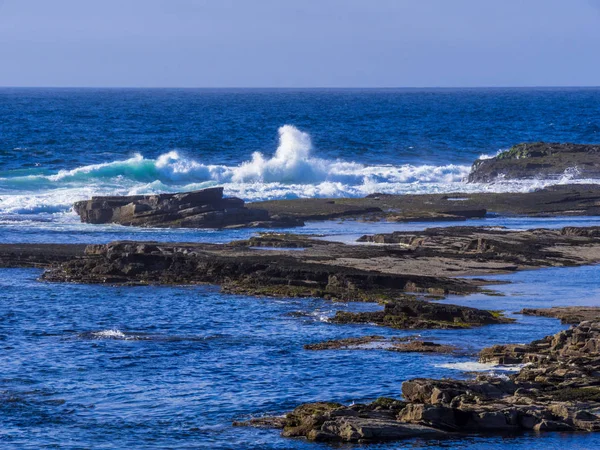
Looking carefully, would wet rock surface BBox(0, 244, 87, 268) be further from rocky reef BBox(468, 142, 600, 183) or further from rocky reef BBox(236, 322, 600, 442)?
rocky reef BBox(468, 142, 600, 183)

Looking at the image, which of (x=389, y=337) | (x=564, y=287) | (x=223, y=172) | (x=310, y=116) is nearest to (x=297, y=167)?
(x=223, y=172)

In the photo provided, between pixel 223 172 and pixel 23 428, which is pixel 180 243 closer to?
pixel 23 428

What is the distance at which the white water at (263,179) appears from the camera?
5969 centimetres

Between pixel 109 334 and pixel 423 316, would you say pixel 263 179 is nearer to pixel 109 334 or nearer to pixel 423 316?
pixel 423 316

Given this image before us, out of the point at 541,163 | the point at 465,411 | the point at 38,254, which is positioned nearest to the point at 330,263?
the point at 38,254

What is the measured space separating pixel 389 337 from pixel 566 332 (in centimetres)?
371

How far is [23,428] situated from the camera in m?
18.5

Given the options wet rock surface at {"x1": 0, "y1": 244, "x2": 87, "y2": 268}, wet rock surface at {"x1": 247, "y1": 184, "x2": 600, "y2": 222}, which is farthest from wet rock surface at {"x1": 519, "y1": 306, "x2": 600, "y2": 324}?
wet rock surface at {"x1": 247, "y1": 184, "x2": 600, "y2": 222}

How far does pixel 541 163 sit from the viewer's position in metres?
64.5

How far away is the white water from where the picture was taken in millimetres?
59688

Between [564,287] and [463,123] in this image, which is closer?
[564,287]

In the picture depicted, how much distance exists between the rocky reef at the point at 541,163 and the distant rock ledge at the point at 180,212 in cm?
A: 2177

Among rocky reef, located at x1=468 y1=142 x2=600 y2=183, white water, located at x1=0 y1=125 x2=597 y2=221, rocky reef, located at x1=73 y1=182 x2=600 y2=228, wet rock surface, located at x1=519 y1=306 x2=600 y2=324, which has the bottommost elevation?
white water, located at x1=0 y1=125 x2=597 y2=221

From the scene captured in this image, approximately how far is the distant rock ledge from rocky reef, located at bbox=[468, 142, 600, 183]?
21.8m
